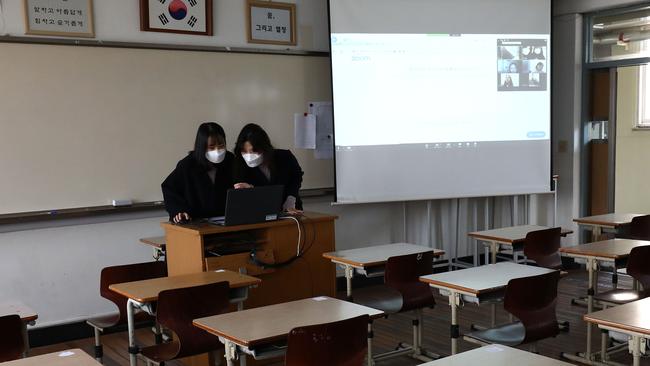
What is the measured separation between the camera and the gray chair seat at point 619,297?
13.6 feet

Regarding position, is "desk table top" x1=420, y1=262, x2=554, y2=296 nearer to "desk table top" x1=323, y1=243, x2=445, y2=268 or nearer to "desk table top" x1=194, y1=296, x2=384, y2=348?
"desk table top" x1=323, y1=243, x2=445, y2=268

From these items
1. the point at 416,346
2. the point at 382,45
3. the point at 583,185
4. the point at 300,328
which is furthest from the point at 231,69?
the point at 583,185

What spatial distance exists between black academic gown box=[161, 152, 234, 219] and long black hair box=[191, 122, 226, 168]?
0.18 ft

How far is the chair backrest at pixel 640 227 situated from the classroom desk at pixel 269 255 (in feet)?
8.32

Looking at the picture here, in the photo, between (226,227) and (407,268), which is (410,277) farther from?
(226,227)

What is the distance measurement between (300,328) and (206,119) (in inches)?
131

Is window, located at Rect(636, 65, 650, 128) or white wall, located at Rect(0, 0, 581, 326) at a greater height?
window, located at Rect(636, 65, 650, 128)

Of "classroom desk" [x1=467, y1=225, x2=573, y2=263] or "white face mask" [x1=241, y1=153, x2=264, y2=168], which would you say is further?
"classroom desk" [x1=467, y1=225, x2=573, y2=263]

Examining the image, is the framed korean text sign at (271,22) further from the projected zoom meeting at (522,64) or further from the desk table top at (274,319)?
the desk table top at (274,319)

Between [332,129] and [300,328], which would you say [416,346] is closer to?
[300,328]

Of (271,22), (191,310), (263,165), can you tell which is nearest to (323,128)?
(271,22)

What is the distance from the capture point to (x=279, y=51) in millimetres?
5969

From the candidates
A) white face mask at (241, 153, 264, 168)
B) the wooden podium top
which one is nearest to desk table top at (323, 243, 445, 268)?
the wooden podium top

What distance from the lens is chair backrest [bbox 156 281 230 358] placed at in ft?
10.5
